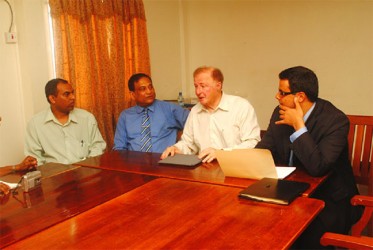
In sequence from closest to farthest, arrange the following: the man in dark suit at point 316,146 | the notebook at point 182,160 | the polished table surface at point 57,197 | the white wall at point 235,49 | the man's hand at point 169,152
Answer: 1. the polished table surface at point 57,197
2. the man in dark suit at point 316,146
3. the notebook at point 182,160
4. the man's hand at point 169,152
5. the white wall at point 235,49

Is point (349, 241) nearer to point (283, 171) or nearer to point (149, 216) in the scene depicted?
point (283, 171)

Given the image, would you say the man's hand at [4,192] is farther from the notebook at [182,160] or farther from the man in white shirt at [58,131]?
the man in white shirt at [58,131]

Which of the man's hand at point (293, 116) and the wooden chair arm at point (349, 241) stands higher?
the man's hand at point (293, 116)

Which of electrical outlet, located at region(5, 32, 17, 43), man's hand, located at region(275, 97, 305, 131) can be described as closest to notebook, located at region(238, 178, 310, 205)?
man's hand, located at region(275, 97, 305, 131)

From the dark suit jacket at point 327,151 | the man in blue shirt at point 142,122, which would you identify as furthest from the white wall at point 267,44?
the dark suit jacket at point 327,151

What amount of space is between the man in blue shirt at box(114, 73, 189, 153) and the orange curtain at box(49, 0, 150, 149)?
0.39 meters

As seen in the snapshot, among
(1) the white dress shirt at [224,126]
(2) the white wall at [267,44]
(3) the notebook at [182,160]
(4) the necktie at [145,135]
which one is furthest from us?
(2) the white wall at [267,44]

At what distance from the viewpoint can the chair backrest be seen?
2.17 metres

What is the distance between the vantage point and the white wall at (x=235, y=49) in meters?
2.79

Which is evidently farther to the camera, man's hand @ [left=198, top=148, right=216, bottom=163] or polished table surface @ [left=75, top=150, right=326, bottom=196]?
man's hand @ [left=198, top=148, right=216, bottom=163]

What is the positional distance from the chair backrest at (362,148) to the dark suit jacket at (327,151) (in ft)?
1.48

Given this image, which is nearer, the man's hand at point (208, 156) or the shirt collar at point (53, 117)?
the man's hand at point (208, 156)

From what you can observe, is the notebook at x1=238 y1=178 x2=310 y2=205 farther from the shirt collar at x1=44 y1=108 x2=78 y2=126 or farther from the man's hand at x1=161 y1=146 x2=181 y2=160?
the shirt collar at x1=44 y1=108 x2=78 y2=126

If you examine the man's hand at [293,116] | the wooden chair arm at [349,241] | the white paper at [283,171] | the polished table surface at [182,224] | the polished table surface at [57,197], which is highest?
the man's hand at [293,116]
